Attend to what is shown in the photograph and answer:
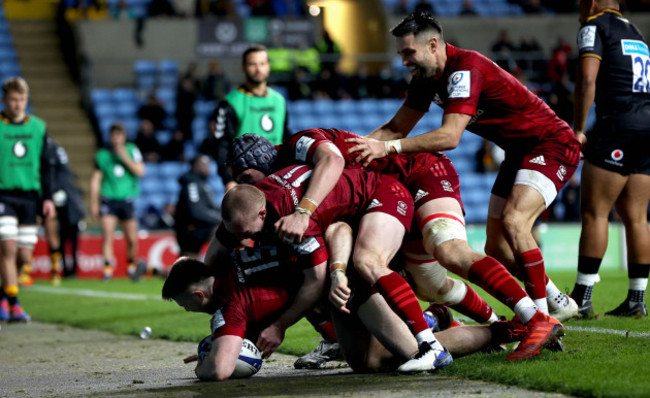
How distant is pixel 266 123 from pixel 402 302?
4039 mm

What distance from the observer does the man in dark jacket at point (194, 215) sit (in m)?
13.2

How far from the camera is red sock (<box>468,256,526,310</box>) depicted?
4754mm

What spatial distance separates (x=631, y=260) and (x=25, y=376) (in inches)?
158

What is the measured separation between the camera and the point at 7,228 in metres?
8.77

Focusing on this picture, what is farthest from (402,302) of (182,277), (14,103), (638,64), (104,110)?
(104,110)

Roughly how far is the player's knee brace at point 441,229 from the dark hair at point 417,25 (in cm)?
109

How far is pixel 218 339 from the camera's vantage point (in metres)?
4.64

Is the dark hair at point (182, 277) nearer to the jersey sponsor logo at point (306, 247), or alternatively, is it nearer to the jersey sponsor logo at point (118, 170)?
the jersey sponsor logo at point (306, 247)

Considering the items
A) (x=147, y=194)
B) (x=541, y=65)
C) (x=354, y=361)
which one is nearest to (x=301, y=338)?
(x=354, y=361)

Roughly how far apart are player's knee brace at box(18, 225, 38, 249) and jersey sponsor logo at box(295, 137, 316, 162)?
479 cm

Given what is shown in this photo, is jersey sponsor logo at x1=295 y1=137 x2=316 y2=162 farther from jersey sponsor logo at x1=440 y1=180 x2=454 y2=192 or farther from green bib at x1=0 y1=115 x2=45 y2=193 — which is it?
green bib at x1=0 y1=115 x2=45 y2=193

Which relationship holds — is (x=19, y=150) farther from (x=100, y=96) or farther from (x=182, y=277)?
(x=100, y=96)

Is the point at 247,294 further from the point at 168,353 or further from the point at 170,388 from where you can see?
the point at 168,353

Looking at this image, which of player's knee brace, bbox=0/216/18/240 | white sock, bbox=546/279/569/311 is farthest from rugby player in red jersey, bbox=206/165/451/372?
player's knee brace, bbox=0/216/18/240
